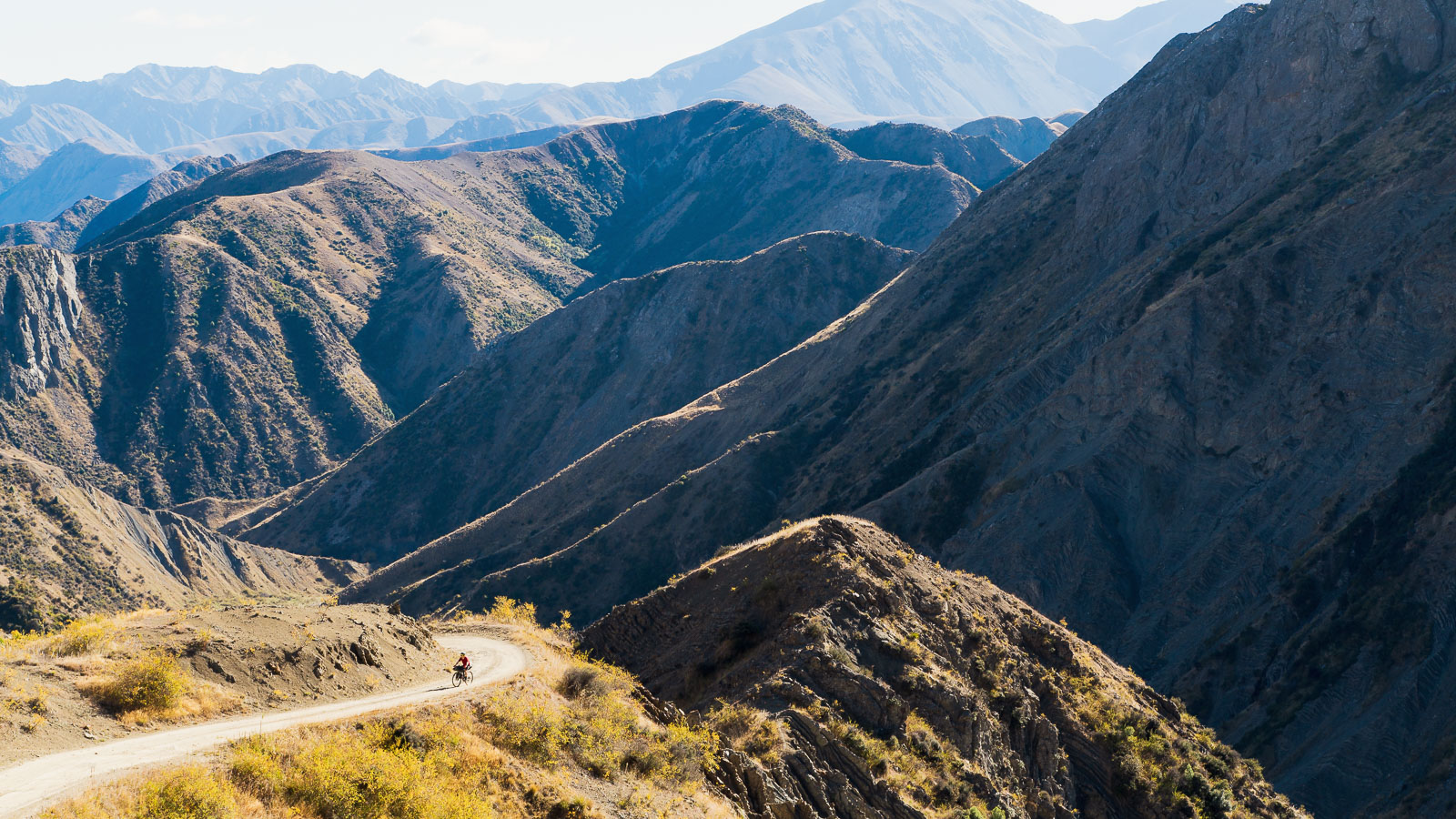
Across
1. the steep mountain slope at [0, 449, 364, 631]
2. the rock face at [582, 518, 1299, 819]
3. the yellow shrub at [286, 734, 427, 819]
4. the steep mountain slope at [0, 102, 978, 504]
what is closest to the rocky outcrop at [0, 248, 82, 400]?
the steep mountain slope at [0, 102, 978, 504]

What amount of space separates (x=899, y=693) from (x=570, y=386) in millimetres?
103780

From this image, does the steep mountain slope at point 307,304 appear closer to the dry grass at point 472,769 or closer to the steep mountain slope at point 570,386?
the steep mountain slope at point 570,386

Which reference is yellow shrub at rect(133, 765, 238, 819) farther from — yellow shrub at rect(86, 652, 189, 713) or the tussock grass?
yellow shrub at rect(86, 652, 189, 713)

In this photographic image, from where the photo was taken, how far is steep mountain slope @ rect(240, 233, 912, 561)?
119562mm

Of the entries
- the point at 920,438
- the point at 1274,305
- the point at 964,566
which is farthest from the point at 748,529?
the point at 1274,305

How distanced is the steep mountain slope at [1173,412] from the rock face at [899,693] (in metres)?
13.6

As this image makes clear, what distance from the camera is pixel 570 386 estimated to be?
128 metres

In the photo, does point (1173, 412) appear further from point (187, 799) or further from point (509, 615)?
point (187, 799)

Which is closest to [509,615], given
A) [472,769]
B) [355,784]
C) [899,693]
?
[899,693]

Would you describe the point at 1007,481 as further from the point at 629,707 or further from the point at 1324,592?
the point at 629,707

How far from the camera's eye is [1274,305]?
196ft

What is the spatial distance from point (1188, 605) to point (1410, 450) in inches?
465

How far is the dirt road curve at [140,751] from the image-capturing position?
16.0 metres

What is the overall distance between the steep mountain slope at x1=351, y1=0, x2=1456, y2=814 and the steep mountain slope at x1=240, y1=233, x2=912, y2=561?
25124 mm
